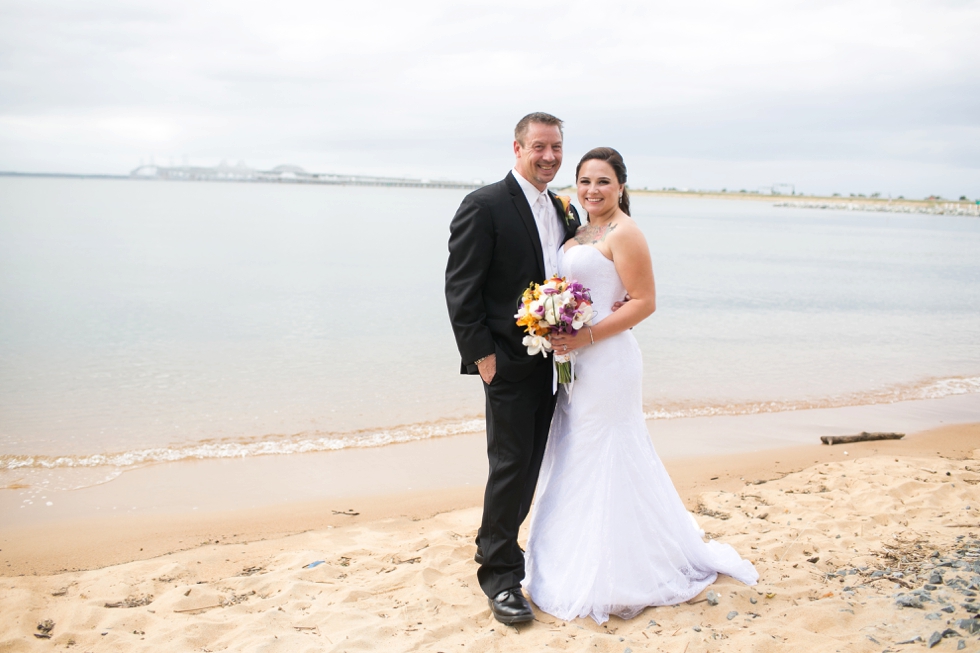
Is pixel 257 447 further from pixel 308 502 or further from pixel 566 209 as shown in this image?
pixel 566 209

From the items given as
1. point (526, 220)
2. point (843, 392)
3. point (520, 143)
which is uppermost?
point (520, 143)

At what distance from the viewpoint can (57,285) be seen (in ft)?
64.8

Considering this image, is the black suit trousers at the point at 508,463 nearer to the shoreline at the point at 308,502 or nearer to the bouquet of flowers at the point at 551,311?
the bouquet of flowers at the point at 551,311

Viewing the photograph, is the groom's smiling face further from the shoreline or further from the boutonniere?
the shoreline

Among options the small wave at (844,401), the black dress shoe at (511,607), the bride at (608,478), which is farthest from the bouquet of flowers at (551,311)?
the small wave at (844,401)

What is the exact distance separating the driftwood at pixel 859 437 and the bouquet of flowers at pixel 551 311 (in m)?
5.62

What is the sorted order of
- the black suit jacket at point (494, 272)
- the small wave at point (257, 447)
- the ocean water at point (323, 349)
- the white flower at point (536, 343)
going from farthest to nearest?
the ocean water at point (323, 349)
the small wave at point (257, 447)
the black suit jacket at point (494, 272)
the white flower at point (536, 343)

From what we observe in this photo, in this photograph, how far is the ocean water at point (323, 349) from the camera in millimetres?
8445

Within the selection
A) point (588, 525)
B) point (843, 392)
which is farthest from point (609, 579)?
point (843, 392)

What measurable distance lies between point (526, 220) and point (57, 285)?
2030 cm

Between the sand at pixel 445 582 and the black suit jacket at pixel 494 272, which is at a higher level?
the black suit jacket at pixel 494 272

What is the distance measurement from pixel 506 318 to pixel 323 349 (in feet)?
31.0

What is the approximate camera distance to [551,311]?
3.60 meters

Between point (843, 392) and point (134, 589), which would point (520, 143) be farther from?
point (843, 392)
